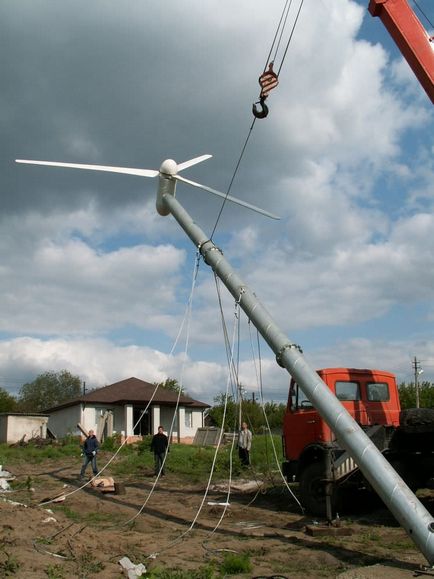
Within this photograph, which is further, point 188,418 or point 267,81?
point 188,418

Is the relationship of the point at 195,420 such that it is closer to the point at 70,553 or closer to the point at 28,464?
the point at 28,464

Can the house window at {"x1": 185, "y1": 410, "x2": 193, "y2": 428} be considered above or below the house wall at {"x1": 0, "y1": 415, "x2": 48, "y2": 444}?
above

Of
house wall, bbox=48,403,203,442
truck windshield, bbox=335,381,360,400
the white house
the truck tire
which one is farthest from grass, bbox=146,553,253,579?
house wall, bbox=48,403,203,442

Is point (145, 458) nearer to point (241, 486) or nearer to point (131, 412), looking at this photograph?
point (241, 486)

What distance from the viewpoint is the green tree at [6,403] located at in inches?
3314

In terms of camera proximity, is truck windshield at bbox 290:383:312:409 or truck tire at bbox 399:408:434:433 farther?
truck windshield at bbox 290:383:312:409

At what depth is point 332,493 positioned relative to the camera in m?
12.6

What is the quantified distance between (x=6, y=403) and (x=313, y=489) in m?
78.9

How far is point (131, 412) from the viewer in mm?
43406

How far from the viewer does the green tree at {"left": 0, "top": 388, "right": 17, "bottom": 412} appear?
276 feet

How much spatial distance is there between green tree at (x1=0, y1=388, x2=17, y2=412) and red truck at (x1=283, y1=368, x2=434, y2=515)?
76.2m

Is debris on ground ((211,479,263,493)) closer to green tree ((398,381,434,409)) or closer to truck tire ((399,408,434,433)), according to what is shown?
truck tire ((399,408,434,433))

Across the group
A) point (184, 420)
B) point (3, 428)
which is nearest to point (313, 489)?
point (3, 428)

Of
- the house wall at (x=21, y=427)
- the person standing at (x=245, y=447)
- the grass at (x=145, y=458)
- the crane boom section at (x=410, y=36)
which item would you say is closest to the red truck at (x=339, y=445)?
the grass at (x=145, y=458)
